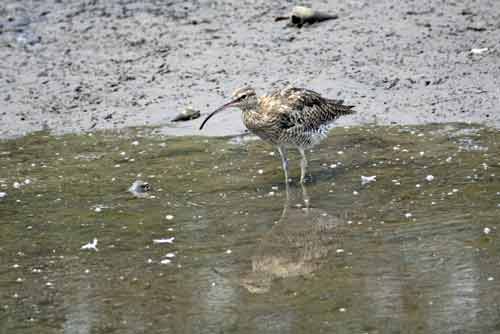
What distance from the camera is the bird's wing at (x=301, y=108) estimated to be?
369 inches

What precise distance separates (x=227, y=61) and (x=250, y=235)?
478 centimetres

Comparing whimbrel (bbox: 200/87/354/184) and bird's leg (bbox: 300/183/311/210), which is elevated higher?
whimbrel (bbox: 200/87/354/184)

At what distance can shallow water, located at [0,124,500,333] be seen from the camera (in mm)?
6266

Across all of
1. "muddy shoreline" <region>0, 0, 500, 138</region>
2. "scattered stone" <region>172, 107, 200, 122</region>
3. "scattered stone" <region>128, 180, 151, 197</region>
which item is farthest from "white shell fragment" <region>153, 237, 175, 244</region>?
"scattered stone" <region>172, 107, 200, 122</region>

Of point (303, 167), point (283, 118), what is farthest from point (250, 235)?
point (283, 118)

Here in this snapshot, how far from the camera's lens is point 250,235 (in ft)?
25.6

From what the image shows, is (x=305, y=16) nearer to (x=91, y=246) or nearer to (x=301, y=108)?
(x=301, y=108)

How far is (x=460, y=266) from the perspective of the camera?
6852 mm

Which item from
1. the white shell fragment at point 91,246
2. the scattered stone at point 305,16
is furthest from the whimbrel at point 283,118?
the scattered stone at point 305,16

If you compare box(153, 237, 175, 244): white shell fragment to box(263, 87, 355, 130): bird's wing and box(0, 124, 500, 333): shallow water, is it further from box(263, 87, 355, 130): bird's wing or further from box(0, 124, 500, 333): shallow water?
box(263, 87, 355, 130): bird's wing

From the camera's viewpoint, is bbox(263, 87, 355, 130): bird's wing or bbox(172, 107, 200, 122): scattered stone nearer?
bbox(263, 87, 355, 130): bird's wing

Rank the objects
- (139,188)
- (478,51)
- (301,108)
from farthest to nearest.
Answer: (478,51) < (301,108) < (139,188)

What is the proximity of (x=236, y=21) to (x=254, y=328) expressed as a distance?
25.2 feet

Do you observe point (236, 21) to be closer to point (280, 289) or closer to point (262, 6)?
point (262, 6)
